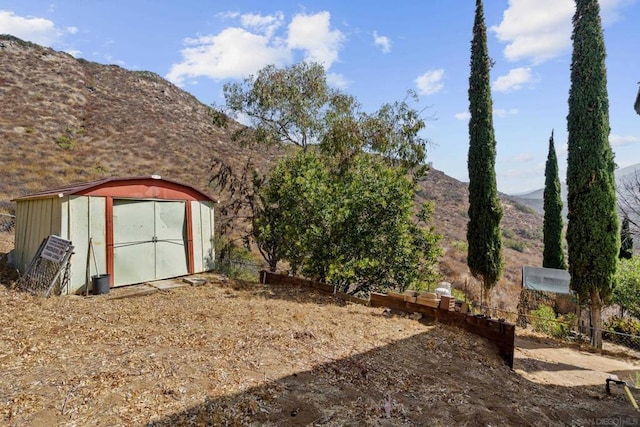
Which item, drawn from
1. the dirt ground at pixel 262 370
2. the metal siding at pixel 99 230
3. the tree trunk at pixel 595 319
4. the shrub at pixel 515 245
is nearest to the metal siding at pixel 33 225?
the metal siding at pixel 99 230

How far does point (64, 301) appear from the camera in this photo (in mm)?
7070

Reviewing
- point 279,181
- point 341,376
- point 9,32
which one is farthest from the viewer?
point 9,32

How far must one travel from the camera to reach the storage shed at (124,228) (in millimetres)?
8016

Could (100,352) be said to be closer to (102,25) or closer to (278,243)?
(278,243)

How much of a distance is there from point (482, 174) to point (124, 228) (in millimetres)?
11139

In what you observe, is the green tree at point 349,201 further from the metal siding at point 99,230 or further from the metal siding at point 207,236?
the metal siding at point 99,230

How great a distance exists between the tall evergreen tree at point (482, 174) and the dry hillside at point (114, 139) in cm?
564

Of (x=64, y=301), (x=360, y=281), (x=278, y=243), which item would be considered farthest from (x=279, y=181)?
(x=64, y=301)

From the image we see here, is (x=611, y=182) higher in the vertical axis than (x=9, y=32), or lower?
lower

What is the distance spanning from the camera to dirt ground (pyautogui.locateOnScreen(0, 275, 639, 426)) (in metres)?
3.51

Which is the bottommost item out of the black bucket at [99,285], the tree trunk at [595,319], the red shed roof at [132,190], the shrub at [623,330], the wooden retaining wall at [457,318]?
the shrub at [623,330]

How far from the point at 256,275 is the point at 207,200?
3.06 meters

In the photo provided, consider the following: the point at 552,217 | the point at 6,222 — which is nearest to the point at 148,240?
the point at 6,222

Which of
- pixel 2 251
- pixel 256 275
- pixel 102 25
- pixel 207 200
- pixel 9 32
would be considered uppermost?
pixel 9 32
